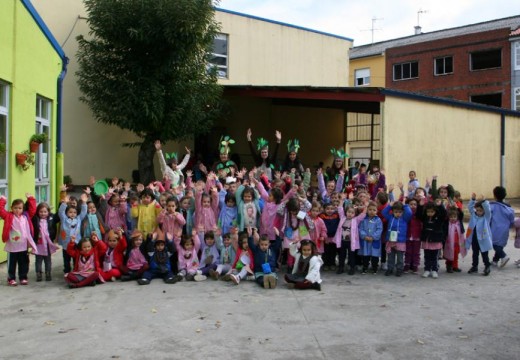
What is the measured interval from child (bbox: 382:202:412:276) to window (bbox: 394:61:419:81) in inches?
1124

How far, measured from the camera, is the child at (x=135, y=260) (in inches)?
305

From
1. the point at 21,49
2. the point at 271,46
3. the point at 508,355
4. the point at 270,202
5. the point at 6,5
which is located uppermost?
the point at 271,46

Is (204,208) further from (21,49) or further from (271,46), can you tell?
(271,46)

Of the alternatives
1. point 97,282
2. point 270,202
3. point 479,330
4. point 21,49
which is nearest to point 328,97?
point 270,202

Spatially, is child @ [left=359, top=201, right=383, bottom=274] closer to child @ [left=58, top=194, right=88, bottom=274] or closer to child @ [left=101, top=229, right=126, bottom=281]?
child @ [left=101, top=229, right=126, bottom=281]

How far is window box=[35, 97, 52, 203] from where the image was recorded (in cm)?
1051

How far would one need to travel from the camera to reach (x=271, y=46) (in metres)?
22.6

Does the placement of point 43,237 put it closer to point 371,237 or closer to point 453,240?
point 371,237

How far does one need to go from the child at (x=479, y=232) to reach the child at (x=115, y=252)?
17.5 feet

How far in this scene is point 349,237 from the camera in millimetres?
8359

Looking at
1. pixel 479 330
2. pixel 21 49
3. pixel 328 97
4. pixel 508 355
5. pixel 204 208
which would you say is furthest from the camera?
pixel 328 97

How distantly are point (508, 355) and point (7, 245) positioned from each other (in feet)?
20.6

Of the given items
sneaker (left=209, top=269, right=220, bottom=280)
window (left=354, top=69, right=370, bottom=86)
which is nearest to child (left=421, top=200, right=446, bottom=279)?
sneaker (left=209, top=269, right=220, bottom=280)

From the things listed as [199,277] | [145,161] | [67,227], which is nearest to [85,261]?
[67,227]
